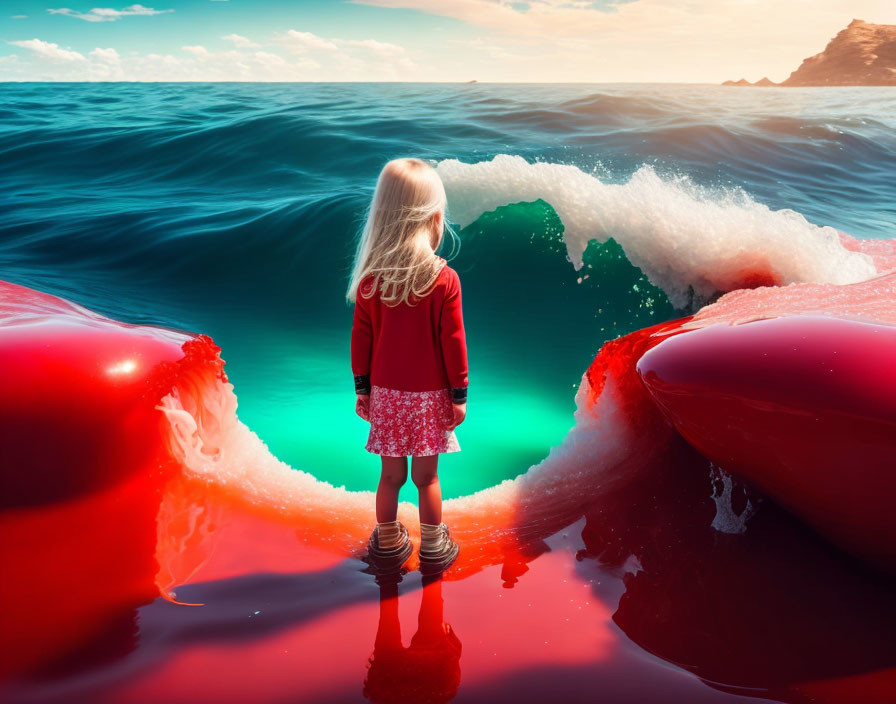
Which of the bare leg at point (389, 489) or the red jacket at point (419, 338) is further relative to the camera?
the bare leg at point (389, 489)

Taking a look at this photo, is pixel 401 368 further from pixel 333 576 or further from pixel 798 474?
pixel 798 474

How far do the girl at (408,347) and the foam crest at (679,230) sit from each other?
3.02 m

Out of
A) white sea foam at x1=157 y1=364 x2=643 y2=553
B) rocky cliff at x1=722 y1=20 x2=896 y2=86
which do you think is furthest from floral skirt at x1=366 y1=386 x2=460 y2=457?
rocky cliff at x1=722 y1=20 x2=896 y2=86

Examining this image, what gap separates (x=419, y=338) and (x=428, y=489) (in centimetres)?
48

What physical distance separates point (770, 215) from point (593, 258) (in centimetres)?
123

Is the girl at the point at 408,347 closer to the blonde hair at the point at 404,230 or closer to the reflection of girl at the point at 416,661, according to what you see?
the blonde hair at the point at 404,230

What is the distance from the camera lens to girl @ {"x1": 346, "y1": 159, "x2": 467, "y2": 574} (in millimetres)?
1769

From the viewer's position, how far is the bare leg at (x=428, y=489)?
192 cm

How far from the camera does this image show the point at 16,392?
2131mm

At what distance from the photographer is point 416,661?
1513mm

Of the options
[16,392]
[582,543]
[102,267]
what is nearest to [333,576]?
[582,543]

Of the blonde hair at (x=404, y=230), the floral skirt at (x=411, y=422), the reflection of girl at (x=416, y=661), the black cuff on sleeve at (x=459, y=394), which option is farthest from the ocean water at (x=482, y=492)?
the blonde hair at (x=404, y=230)

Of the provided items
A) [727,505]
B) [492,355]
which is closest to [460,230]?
[492,355]

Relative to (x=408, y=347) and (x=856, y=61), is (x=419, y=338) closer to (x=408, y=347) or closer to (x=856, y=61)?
(x=408, y=347)
